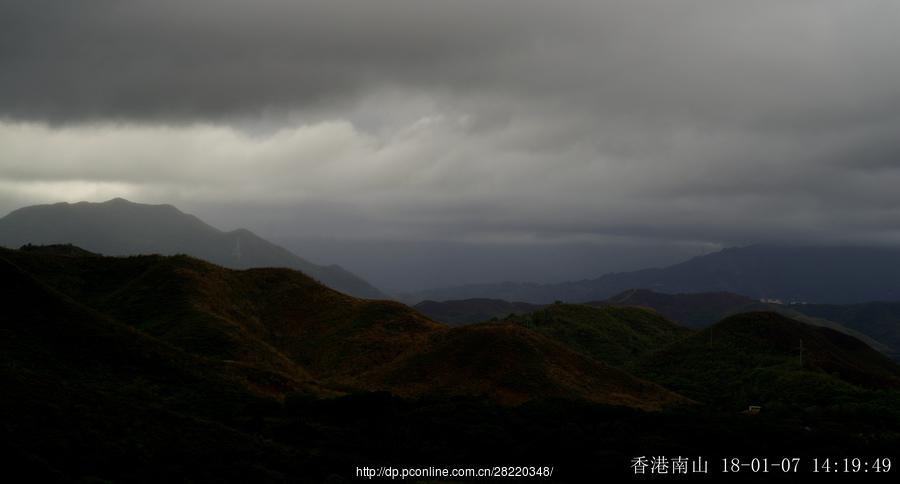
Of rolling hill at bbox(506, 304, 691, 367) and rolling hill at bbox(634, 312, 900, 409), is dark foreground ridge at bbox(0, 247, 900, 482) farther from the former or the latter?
rolling hill at bbox(506, 304, 691, 367)

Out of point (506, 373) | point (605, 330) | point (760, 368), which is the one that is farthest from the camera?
point (605, 330)

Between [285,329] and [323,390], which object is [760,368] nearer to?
[323,390]

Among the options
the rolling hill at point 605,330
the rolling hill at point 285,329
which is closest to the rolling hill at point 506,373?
the rolling hill at point 285,329

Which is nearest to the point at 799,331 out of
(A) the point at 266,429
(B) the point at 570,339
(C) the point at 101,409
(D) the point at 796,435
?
(B) the point at 570,339

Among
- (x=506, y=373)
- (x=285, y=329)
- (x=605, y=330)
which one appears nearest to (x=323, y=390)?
(x=506, y=373)

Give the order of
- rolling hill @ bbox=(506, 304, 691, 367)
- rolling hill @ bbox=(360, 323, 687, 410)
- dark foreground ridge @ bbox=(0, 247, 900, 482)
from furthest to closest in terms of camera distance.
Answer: rolling hill @ bbox=(506, 304, 691, 367), rolling hill @ bbox=(360, 323, 687, 410), dark foreground ridge @ bbox=(0, 247, 900, 482)

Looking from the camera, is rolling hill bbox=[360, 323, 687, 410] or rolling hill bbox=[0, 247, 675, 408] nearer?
rolling hill bbox=[360, 323, 687, 410]

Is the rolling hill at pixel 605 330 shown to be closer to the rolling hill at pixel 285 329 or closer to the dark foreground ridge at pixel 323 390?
the dark foreground ridge at pixel 323 390

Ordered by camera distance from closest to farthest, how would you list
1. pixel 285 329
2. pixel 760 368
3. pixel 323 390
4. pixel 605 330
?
pixel 323 390, pixel 285 329, pixel 760 368, pixel 605 330

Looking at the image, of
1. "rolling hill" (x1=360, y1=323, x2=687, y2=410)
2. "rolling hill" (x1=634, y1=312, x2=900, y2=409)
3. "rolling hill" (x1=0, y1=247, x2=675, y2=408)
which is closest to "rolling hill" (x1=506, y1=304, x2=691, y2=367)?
"rolling hill" (x1=634, y1=312, x2=900, y2=409)

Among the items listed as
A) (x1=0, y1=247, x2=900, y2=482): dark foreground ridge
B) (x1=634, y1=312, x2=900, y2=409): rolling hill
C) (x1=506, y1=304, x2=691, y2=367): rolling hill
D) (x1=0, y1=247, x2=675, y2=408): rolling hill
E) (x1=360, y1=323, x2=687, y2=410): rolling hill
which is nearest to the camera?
(x1=0, y1=247, x2=900, y2=482): dark foreground ridge

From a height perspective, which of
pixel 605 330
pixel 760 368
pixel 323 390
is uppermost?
pixel 605 330

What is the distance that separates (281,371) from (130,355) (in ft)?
53.9

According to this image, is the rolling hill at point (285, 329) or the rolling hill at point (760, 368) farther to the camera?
the rolling hill at point (760, 368)
